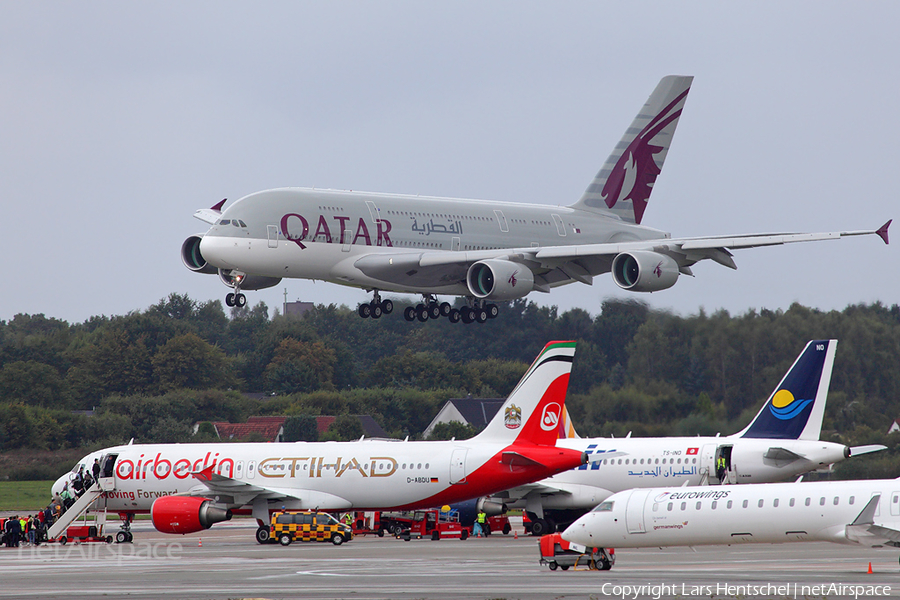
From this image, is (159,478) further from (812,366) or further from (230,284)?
(812,366)

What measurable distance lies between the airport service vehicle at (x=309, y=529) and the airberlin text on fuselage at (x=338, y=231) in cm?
888

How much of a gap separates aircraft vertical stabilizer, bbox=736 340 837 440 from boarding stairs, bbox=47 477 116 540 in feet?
75.0

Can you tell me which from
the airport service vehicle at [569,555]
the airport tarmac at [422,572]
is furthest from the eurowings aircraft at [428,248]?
the airport service vehicle at [569,555]

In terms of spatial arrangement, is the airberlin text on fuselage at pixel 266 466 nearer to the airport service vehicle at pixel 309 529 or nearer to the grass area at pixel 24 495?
the airport service vehicle at pixel 309 529

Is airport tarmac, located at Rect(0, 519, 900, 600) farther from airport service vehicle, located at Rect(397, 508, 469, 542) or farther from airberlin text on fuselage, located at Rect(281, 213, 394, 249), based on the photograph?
airberlin text on fuselage, located at Rect(281, 213, 394, 249)

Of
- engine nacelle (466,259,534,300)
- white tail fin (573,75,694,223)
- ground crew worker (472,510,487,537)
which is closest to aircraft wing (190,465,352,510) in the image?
A: ground crew worker (472,510,487,537)

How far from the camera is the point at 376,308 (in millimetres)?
48688

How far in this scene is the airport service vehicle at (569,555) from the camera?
31953 mm

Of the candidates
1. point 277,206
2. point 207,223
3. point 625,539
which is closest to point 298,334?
point 207,223

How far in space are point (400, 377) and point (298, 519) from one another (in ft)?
130

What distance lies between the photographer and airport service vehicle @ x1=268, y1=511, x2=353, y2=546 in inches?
1703

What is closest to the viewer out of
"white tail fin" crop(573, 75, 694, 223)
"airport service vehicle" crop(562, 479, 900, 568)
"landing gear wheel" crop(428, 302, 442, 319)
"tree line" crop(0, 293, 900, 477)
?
"airport service vehicle" crop(562, 479, 900, 568)

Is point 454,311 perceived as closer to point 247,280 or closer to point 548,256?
point 548,256

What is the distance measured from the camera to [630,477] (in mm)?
45875
